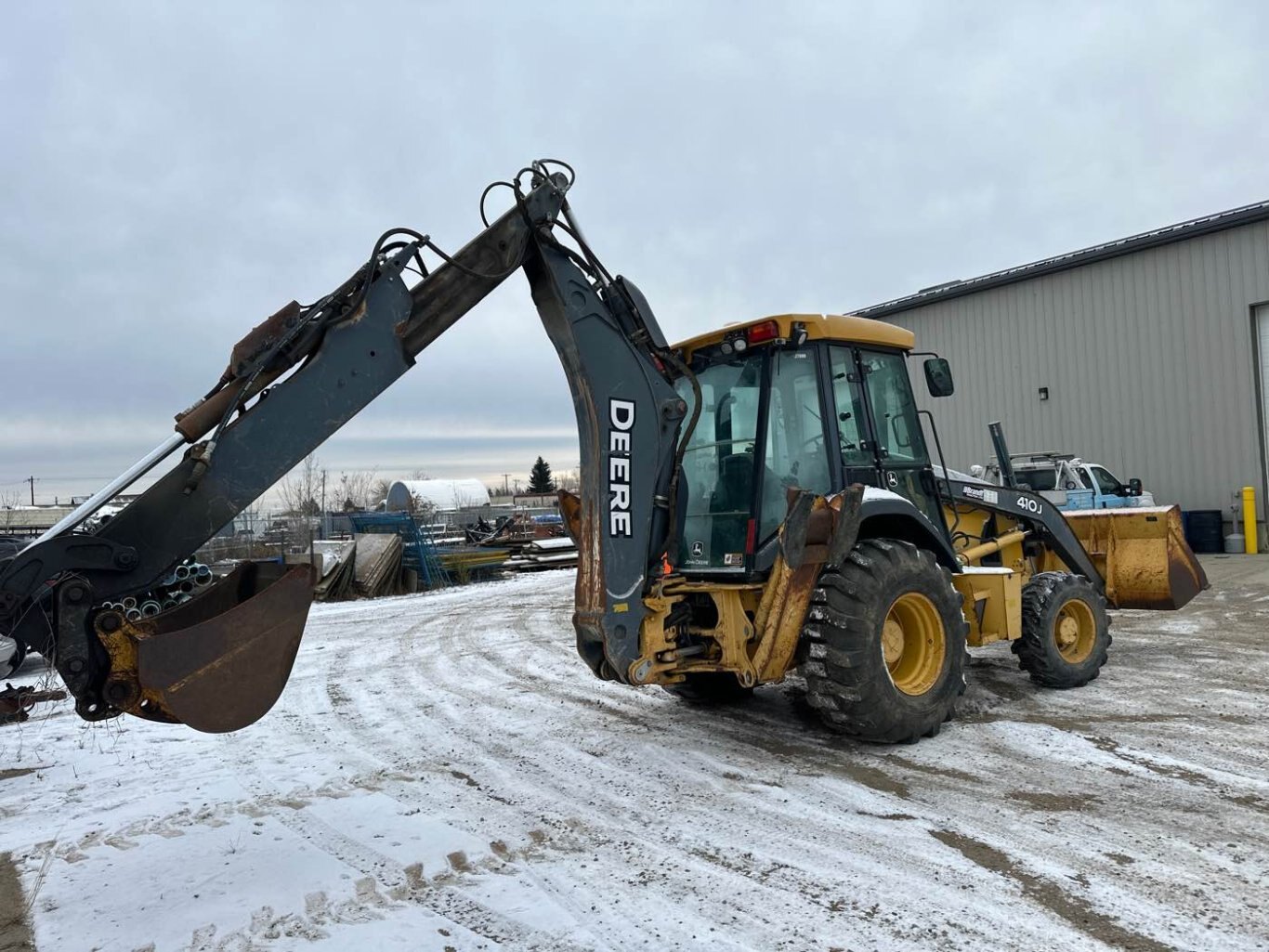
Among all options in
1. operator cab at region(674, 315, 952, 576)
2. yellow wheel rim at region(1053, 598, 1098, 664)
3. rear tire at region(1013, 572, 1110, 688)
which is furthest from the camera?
yellow wheel rim at region(1053, 598, 1098, 664)

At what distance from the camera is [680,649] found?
521cm

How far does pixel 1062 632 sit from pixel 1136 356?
1505 centimetres

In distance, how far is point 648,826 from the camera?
14.0 feet

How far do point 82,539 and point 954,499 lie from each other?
227 inches

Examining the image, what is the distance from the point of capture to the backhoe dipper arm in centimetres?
337

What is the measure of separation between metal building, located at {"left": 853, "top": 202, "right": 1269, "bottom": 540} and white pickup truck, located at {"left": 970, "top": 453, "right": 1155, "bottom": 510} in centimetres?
352

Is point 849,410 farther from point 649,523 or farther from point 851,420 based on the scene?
point 649,523

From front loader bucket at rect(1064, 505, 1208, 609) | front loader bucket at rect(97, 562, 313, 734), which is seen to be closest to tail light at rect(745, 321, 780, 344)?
front loader bucket at rect(97, 562, 313, 734)

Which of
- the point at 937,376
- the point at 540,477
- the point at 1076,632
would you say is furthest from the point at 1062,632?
the point at 540,477

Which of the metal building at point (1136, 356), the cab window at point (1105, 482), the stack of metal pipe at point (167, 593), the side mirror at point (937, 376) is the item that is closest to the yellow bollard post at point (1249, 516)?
the metal building at point (1136, 356)

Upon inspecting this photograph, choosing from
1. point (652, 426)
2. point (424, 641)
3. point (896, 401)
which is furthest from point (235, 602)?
point (424, 641)

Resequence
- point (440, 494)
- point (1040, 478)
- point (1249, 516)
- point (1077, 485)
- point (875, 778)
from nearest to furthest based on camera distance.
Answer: point (875, 778), point (1077, 485), point (1040, 478), point (1249, 516), point (440, 494)

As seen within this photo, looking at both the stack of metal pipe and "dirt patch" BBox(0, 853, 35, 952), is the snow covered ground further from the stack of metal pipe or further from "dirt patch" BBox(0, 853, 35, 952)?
the stack of metal pipe

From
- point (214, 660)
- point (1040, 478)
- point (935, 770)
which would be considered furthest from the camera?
point (1040, 478)
